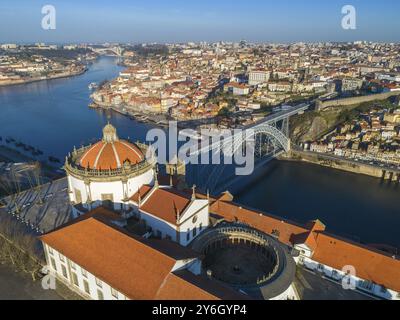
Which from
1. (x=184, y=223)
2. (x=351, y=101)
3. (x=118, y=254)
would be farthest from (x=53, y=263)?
(x=351, y=101)

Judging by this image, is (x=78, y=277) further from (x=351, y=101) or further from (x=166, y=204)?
(x=351, y=101)

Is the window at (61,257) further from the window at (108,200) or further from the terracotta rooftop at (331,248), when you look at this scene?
the terracotta rooftop at (331,248)

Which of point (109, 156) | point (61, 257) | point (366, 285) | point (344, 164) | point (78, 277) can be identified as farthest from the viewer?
point (344, 164)

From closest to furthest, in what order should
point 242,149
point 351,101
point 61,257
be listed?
1. point 61,257
2. point 242,149
3. point 351,101

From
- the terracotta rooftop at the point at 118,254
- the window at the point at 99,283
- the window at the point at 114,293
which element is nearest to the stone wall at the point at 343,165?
the terracotta rooftop at the point at 118,254

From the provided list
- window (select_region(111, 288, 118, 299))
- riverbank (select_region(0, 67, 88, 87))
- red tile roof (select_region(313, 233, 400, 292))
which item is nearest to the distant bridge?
red tile roof (select_region(313, 233, 400, 292))
